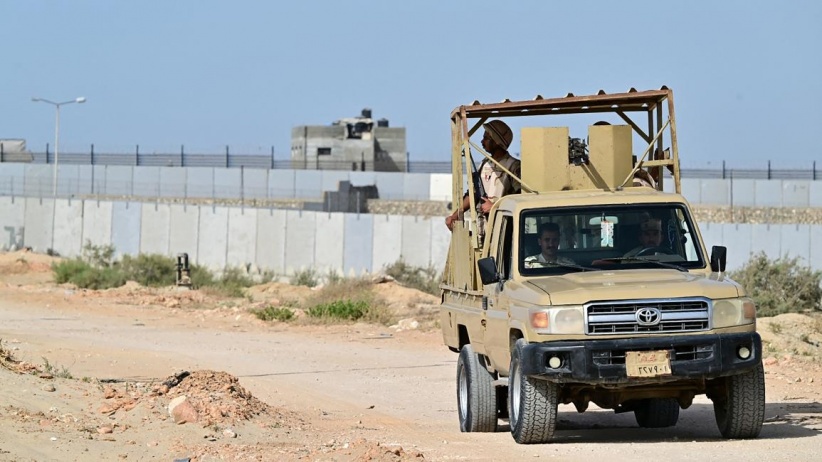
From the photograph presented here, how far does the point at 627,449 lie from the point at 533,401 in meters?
0.88

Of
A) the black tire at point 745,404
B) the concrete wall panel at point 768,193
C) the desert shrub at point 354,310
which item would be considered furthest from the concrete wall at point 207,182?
the black tire at point 745,404

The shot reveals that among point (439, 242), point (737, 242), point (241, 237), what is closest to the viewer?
point (737, 242)

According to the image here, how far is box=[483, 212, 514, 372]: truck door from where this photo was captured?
11.8 meters

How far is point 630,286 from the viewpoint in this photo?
11.0 m

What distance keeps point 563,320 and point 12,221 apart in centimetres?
4650

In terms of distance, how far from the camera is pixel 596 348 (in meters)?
10.8

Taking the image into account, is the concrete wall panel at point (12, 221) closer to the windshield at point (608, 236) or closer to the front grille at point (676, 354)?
the windshield at point (608, 236)

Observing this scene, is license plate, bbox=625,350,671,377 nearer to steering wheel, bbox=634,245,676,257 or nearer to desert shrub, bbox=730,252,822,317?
steering wheel, bbox=634,245,676,257

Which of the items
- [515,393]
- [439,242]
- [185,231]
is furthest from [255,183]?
[515,393]

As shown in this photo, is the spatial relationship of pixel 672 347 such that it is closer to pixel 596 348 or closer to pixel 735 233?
pixel 596 348

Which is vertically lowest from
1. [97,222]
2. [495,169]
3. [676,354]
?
[676,354]

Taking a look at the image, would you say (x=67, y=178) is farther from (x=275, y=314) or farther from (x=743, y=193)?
(x=275, y=314)

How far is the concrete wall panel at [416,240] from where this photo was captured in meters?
40.3

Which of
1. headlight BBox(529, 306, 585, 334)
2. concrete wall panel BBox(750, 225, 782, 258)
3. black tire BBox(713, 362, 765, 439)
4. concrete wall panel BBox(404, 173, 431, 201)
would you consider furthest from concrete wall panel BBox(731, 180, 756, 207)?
headlight BBox(529, 306, 585, 334)
